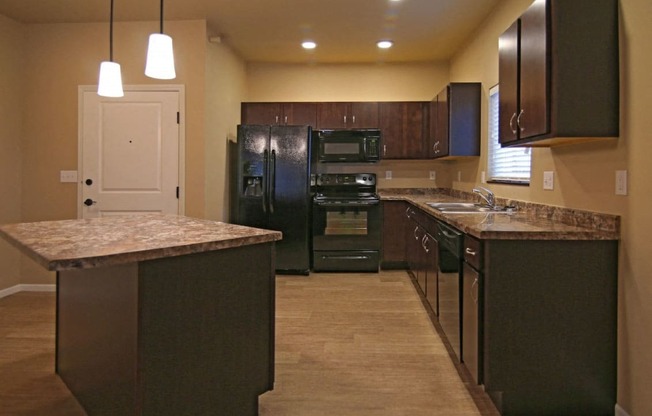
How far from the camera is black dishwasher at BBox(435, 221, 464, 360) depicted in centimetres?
254

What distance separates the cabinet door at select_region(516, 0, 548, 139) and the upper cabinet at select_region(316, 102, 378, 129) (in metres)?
3.32

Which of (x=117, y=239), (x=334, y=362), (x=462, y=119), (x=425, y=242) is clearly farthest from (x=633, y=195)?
(x=462, y=119)

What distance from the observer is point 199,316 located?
5.85ft

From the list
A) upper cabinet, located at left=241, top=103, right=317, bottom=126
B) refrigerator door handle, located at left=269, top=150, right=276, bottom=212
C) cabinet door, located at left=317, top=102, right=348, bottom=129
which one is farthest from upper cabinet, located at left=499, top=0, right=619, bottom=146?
upper cabinet, located at left=241, top=103, right=317, bottom=126

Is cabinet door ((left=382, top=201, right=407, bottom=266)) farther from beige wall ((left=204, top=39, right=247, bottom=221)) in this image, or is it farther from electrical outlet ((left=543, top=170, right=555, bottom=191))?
electrical outlet ((left=543, top=170, right=555, bottom=191))

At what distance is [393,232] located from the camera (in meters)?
5.41

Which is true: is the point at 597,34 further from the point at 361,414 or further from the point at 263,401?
the point at 263,401

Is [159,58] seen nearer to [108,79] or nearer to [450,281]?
[108,79]

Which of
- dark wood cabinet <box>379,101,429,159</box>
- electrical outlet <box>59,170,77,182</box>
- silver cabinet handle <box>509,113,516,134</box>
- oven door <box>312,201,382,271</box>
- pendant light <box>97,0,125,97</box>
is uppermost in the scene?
dark wood cabinet <box>379,101,429,159</box>

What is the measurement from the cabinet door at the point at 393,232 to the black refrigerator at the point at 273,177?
979mm

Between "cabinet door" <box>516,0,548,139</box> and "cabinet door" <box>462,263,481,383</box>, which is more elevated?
"cabinet door" <box>516,0,548,139</box>

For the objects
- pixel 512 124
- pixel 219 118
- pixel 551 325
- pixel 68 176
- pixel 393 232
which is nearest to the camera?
pixel 551 325

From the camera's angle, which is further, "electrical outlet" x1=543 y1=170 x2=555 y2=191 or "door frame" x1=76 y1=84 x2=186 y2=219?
"door frame" x1=76 y1=84 x2=186 y2=219

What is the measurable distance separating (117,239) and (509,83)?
2231 mm
